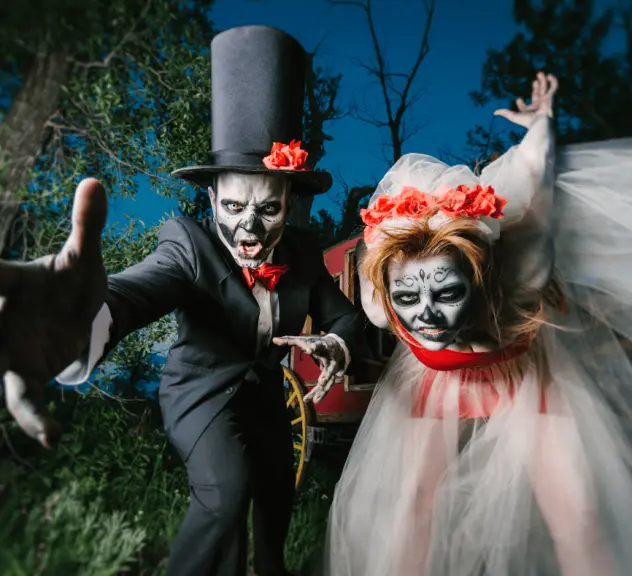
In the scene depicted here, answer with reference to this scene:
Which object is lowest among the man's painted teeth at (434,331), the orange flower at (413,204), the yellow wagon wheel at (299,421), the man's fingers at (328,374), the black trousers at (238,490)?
the yellow wagon wheel at (299,421)

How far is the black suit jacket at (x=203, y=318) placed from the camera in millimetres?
→ 1269

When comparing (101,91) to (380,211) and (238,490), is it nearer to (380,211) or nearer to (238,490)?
(380,211)

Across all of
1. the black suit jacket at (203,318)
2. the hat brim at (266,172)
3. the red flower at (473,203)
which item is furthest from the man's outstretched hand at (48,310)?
the red flower at (473,203)

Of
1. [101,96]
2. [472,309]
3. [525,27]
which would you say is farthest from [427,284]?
[525,27]

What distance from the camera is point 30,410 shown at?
2.59ft

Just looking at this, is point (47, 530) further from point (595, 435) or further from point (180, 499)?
point (595, 435)

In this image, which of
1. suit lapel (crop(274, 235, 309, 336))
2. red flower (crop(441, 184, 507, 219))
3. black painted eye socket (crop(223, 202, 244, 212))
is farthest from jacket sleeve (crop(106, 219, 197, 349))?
red flower (crop(441, 184, 507, 219))

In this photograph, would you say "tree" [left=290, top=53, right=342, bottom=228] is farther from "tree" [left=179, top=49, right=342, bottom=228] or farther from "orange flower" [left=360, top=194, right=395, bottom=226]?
"orange flower" [left=360, top=194, right=395, bottom=226]

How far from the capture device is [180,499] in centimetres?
140

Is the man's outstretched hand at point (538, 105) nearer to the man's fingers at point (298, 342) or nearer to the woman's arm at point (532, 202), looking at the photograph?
the woman's arm at point (532, 202)

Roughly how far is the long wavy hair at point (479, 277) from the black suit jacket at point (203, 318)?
0.72ft

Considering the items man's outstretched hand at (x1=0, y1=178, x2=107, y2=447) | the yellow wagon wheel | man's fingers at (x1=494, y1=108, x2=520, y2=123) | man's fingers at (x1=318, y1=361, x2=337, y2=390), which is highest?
man's fingers at (x1=494, y1=108, x2=520, y2=123)

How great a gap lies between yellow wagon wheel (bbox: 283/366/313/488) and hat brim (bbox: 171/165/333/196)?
75 centimetres

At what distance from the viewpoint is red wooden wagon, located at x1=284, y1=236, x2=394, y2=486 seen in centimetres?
208
